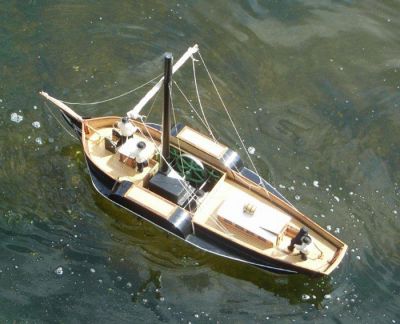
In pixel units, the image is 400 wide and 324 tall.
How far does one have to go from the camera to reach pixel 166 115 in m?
16.0

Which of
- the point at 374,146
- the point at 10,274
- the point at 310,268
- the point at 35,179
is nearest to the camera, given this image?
the point at 310,268

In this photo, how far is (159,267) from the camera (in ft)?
58.2

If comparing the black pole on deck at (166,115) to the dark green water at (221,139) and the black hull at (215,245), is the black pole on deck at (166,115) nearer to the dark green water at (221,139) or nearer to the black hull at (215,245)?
the black hull at (215,245)

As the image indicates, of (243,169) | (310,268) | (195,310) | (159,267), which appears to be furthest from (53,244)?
(310,268)

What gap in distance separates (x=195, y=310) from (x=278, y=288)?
2346 mm

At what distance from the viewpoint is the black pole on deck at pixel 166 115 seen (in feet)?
48.1

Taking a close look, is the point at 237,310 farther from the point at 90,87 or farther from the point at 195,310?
the point at 90,87

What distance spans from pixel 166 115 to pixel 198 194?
8.74 ft

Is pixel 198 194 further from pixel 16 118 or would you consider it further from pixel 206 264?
pixel 16 118

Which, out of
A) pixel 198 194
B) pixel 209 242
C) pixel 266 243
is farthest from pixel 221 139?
pixel 266 243

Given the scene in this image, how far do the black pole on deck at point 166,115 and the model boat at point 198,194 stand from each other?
3cm

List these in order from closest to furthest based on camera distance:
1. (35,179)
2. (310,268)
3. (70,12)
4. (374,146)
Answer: (310,268)
(35,179)
(374,146)
(70,12)

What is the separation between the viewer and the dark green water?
56.7ft

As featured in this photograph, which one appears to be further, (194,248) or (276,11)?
(276,11)
